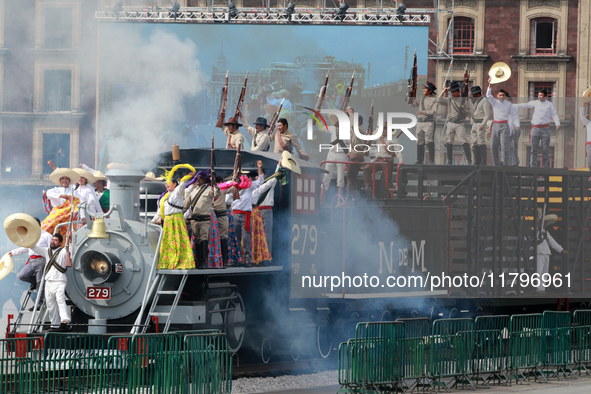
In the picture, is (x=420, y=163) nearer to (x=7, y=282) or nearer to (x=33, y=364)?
(x=33, y=364)

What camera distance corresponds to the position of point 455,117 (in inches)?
645

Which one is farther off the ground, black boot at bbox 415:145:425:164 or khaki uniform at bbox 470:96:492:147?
khaki uniform at bbox 470:96:492:147

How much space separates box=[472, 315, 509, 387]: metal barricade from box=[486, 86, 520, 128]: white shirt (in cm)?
454

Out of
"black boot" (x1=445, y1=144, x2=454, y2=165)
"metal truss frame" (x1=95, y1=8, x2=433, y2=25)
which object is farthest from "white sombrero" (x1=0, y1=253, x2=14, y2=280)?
"metal truss frame" (x1=95, y1=8, x2=433, y2=25)

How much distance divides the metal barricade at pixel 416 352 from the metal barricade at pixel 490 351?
1.03 m

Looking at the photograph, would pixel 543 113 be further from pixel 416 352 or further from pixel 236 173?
pixel 416 352

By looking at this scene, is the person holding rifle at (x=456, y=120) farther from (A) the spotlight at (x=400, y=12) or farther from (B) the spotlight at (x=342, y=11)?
(A) the spotlight at (x=400, y=12)

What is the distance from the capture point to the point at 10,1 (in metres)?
Result: 42.9

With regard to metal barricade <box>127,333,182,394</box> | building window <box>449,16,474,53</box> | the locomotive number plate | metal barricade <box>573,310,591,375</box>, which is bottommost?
metal barricade <box>573,310,591,375</box>

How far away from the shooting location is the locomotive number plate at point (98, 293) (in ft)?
40.1

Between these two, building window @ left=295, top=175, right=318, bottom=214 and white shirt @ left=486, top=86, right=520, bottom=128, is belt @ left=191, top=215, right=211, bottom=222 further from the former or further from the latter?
white shirt @ left=486, top=86, right=520, bottom=128

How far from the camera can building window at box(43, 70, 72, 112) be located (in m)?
41.0

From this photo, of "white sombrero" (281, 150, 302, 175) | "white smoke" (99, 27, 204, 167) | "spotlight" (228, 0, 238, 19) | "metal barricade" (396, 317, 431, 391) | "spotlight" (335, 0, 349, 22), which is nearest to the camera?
"metal barricade" (396, 317, 431, 391)

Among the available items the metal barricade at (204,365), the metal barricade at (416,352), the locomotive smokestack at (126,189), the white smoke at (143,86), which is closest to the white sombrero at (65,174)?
the locomotive smokestack at (126,189)
